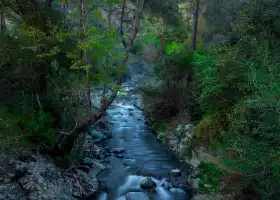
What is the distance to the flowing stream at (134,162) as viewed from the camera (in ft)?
30.3

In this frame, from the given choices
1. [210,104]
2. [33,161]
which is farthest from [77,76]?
[210,104]

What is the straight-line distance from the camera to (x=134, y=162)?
11.7m

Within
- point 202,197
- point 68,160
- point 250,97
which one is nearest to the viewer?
point 250,97

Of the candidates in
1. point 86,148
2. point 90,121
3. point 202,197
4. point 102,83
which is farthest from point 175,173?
point 102,83

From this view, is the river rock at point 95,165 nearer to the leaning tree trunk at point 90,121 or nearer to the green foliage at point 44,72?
the leaning tree trunk at point 90,121

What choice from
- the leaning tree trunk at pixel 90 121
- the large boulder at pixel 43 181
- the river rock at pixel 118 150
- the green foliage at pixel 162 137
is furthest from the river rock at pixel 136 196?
the green foliage at pixel 162 137

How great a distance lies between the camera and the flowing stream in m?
9.25

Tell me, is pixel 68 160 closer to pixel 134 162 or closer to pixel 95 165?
pixel 95 165

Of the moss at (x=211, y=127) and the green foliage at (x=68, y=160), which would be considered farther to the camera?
the moss at (x=211, y=127)

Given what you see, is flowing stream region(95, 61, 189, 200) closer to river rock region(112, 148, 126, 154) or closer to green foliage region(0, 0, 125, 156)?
river rock region(112, 148, 126, 154)

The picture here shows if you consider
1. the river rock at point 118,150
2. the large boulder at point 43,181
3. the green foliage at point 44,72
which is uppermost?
the green foliage at point 44,72

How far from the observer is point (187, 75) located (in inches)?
573

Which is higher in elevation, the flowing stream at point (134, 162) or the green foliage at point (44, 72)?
the green foliage at point (44, 72)

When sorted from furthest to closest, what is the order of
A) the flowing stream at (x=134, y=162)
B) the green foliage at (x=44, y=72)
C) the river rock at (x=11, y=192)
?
the flowing stream at (x=134, y=162) → the green foliage at (x=44, y=72) → the river rock at (x=11, y=192)
